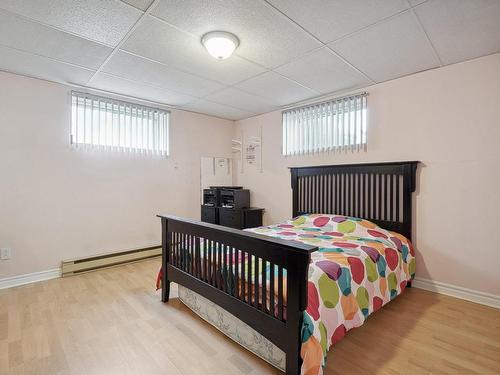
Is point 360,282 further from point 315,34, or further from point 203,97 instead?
point 203,97

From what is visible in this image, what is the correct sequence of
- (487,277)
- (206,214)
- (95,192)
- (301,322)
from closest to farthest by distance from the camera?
(301,322) < (487,277) < (95,192) < (206,214)

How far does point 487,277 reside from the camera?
8.13 ft

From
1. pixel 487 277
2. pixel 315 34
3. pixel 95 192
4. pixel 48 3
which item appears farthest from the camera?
pixel 95 192

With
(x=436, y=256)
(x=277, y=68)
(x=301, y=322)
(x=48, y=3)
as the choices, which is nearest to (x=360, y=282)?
(x=301, y=322)

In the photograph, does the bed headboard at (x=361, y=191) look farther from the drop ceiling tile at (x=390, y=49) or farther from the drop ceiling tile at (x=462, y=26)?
the drop ceiling tile at (x=462, y=26)

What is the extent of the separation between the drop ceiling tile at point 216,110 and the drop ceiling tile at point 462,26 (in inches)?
106

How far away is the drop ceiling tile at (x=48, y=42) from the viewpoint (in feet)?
6.46

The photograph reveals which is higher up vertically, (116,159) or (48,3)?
(48,3)

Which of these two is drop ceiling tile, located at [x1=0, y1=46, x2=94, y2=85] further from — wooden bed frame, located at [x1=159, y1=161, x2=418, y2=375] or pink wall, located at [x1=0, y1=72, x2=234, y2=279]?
wooden bed frame, located at [x1=159, y1=161, x2=418, y2=375]

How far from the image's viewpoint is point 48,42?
7.25ft

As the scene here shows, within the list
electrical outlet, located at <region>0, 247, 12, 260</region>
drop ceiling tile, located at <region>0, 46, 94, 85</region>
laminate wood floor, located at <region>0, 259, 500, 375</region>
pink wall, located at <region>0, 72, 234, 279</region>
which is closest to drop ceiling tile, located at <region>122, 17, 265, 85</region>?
drop ceiling tile, located at <region>0, 46, 94, 85</region>

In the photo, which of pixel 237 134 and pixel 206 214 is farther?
pixel 237 134

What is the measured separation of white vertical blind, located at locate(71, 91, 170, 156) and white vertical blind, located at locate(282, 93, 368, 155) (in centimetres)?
191

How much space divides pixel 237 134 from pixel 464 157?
11.1ft
